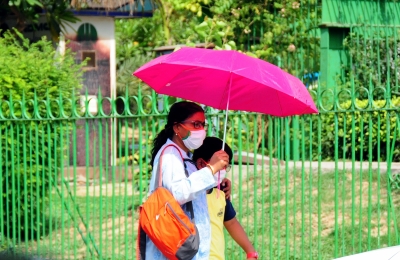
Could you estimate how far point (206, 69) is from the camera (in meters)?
4.78

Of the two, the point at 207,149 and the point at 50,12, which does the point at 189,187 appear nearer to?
the point at 207,149

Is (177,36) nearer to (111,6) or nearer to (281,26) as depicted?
(111,6)

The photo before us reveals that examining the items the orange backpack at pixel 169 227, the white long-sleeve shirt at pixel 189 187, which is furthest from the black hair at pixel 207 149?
A: the orange backpack at pixel 169 227

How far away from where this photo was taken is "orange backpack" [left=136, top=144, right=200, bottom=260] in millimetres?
4375

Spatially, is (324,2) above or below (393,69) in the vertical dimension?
above

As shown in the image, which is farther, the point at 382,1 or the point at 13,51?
the point at 382,1

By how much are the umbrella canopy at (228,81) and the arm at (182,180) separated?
462mm

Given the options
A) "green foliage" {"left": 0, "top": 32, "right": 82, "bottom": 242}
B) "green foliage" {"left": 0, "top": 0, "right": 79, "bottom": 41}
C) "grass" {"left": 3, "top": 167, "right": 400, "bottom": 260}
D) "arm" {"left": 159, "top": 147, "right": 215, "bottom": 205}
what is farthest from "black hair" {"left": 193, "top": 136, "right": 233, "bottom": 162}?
"green foliage" {"left": 0, "top": 0, "right": 79, "bottom": 41}

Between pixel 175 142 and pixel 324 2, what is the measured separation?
26.5ft

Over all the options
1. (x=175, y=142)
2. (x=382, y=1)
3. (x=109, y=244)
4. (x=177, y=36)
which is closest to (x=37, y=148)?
(x=109, y=244)

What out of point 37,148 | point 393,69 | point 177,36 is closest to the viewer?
point 37,148

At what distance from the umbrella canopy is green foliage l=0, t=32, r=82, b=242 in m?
2.75

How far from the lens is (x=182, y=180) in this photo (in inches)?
175

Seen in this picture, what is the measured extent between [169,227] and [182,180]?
243 millimetres
